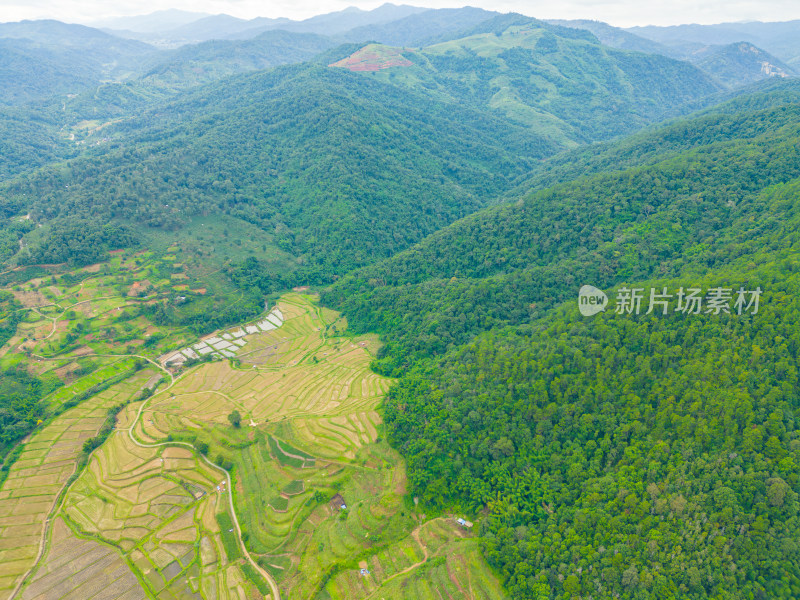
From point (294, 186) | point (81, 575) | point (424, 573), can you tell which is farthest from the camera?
Answer: point (294, 186)

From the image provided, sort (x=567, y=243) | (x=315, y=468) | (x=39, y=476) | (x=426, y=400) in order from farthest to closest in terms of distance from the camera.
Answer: (x=567, y=243) < (x=426, y=400) < (x=39, y=476) < (x=315, y=468)

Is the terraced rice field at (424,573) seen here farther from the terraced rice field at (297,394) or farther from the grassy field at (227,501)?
the terraced rice field at (297,394)

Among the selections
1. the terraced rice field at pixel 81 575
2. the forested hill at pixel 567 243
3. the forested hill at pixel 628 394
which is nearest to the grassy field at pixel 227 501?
the terraced rice field at pixel 81 575

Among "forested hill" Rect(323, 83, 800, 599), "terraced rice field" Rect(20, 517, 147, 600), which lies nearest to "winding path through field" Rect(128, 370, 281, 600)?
"terraced rice field" Rect(20, 517, 147, 600)

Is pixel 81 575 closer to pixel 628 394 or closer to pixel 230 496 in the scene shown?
pixel 230 496

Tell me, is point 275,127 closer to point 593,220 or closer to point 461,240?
point 461,240

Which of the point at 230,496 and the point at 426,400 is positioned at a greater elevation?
the point at 426,400

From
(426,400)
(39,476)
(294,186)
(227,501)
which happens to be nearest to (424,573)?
(426,400)

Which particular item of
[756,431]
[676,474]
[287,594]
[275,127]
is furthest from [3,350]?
[275,127]

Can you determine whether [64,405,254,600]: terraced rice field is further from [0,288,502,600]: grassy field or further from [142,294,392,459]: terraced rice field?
[142,294,392,459]: terraced rice field

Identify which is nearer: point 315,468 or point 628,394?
point 628,394
